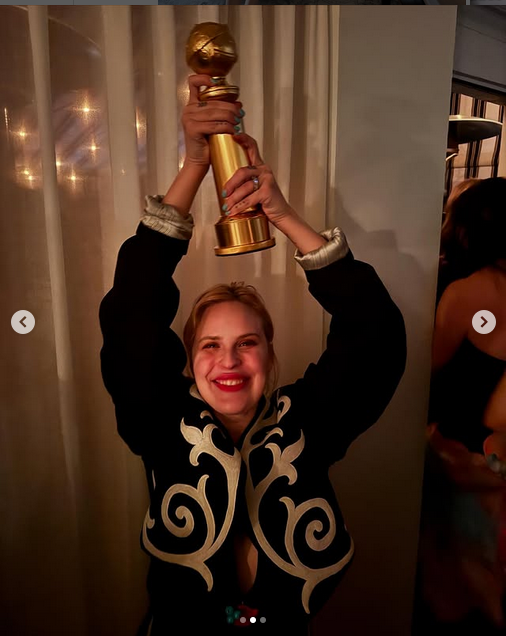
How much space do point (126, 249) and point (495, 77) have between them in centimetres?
57

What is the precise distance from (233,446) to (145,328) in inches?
7.6

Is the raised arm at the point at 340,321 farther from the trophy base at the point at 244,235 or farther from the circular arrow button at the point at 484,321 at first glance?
the circular arrow button at the point at 484,321

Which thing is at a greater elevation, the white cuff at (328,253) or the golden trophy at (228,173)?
the golden trophy at (228,173)

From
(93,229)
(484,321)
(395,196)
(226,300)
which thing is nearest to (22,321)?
(93,229)

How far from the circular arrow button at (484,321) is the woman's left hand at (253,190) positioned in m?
0.32

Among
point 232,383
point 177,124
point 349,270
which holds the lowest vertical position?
point 232,383

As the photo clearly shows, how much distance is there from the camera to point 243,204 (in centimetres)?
61

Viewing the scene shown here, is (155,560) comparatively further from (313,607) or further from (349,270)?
(349,270)

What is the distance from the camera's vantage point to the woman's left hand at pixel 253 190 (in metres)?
0.61

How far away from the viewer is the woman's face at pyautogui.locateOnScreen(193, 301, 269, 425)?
646 mm

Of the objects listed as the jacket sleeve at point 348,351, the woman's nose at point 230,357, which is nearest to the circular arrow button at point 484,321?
the jacket sleeve at point 348,351

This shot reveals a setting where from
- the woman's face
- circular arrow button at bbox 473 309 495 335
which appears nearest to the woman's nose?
the woman's face

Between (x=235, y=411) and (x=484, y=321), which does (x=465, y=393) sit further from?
(x=235, y=411)

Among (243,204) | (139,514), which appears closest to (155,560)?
(139,514)
